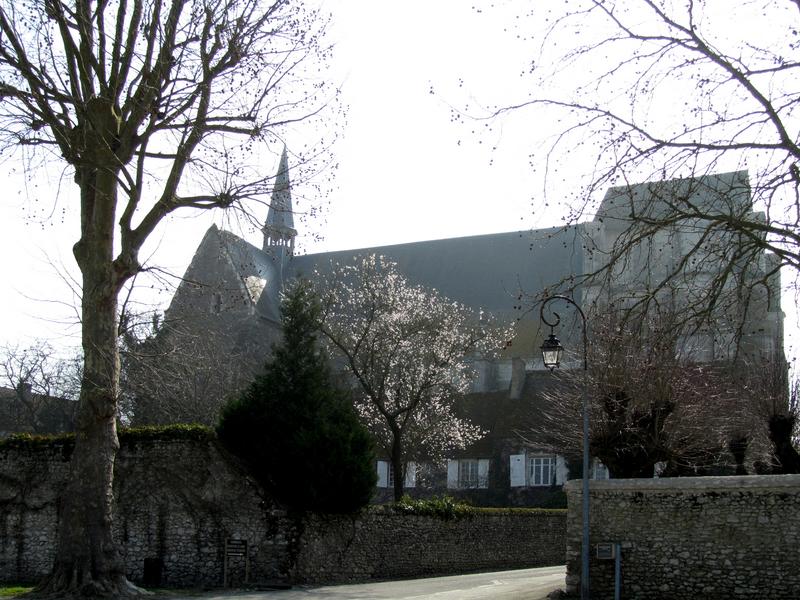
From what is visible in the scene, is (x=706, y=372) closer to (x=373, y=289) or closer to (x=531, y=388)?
(x=373, y=289)

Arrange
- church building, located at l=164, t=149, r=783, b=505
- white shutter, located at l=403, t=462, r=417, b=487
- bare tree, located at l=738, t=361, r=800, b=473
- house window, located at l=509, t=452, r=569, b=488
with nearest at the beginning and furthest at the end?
bare tree, located at l=738, t=361, r=800, b=473 → church building, located at l=164, t=149, r=783, b=505 → house window, located at l=509, t=452, r=569, b=488 → white shutter, located at l=403, t=462, r=417, b=487

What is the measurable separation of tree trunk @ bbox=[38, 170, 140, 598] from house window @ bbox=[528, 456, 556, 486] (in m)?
27.2

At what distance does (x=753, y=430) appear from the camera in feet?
89.9

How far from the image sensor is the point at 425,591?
1827 centimetres

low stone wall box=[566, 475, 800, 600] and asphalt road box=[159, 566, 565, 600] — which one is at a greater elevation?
low stone wall box=[566, 475, 800, 600]

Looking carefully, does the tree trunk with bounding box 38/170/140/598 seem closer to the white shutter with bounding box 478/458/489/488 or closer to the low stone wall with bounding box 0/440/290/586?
the low stone wall with bounding box 0/440/290/586

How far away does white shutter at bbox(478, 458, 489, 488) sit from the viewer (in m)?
41.5

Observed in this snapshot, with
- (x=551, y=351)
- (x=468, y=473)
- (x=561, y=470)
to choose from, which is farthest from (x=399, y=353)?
(x=551, y=351)

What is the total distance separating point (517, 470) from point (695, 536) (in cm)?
2557

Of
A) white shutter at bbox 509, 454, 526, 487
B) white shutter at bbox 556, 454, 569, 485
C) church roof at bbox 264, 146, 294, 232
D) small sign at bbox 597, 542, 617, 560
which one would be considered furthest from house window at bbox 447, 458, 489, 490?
church roof at bbox 264, 146, 294, 232

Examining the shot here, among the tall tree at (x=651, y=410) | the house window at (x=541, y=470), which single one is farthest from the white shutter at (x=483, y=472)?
the tall tree at (x=651, y=410)

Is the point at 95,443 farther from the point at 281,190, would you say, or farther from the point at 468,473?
the point at 468,473

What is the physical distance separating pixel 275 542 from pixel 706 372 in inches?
533

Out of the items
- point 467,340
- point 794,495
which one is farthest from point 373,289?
point 794,495
